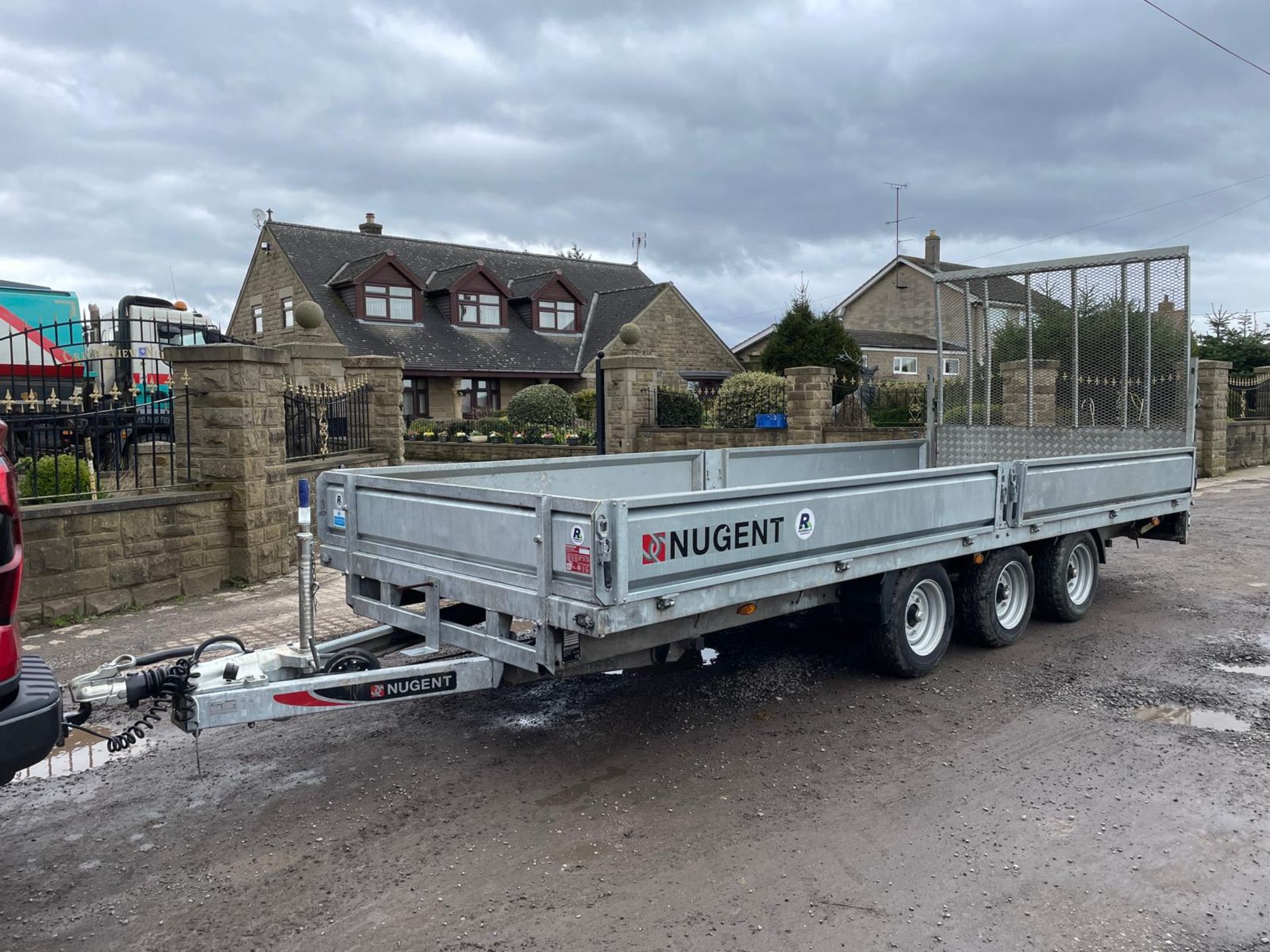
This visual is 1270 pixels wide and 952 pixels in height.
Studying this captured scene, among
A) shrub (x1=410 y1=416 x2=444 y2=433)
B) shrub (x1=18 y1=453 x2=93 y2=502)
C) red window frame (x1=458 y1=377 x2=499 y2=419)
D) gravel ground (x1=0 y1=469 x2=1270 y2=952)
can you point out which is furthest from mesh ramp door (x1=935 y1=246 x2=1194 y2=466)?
red window frame (x1=458 y1=377 x2=499 y2=419)

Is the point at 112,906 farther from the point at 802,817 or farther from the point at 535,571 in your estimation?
the point at 802,817

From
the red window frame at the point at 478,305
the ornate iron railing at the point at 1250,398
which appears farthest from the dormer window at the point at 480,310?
the ornate iron railing at the point at 1250,398

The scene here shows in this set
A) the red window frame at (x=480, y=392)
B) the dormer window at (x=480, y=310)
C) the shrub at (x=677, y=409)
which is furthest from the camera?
the dormer window at (x=480, y=310)

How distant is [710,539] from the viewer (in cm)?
455

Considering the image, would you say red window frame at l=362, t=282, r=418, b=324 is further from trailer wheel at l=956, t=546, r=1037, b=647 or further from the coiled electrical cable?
the coiled electrical cable

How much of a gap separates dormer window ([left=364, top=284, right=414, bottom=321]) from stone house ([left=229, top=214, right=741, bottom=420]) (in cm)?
4

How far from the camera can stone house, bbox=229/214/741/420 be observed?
32.7m

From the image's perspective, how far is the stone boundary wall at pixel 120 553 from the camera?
7.88 meters

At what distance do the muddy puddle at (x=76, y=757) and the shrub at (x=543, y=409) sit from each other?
19.5 metres

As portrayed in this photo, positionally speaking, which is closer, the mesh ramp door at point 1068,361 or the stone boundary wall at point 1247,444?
the mesh ramp door at point 1068,361

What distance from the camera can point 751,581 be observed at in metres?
4.80

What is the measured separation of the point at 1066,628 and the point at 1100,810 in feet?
11.7

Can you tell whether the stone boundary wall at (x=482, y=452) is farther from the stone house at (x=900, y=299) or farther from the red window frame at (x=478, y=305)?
the stone house at (x=900, y=299)

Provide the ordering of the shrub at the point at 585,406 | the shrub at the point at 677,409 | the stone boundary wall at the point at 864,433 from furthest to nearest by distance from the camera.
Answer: the shrub at the point at 585,406 < the shrub at the point at 677,409 < the stone boundary wall at the point at 864,433
